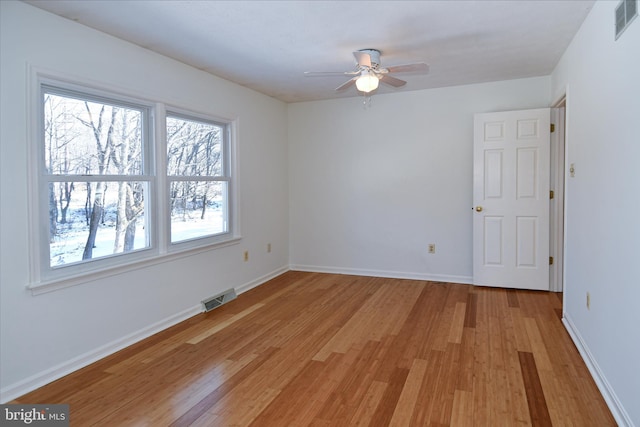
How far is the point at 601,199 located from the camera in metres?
2.41

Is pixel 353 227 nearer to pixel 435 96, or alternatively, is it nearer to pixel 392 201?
pixel 392 201

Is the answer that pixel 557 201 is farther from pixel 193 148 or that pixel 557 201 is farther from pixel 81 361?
pixel 81 361

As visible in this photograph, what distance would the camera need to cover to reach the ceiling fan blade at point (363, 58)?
9.98 ft

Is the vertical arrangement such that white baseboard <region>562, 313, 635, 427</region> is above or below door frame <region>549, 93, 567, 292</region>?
below

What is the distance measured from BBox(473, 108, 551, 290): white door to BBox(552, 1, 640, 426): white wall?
113cm

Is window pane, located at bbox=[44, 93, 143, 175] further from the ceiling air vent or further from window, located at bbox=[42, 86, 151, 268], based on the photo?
the ceiling air vent

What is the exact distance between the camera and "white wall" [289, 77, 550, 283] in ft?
15.9

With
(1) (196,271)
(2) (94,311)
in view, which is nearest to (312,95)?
(1) (196,271)

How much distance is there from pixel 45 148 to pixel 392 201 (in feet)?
12.7

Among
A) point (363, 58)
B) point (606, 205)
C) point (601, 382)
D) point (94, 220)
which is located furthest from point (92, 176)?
point (601, 382)

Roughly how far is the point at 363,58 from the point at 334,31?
305 mm

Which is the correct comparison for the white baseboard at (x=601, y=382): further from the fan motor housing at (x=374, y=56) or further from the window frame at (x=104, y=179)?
the window frame at (x=104, y=179)

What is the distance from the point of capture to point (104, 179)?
2973 millimetres

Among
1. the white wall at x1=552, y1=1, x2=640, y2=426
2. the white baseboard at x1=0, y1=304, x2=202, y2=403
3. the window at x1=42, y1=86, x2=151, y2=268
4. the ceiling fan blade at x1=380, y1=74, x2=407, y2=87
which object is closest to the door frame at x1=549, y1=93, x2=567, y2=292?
the white wall at x1=552, y1=1, x2=640, y2=426
